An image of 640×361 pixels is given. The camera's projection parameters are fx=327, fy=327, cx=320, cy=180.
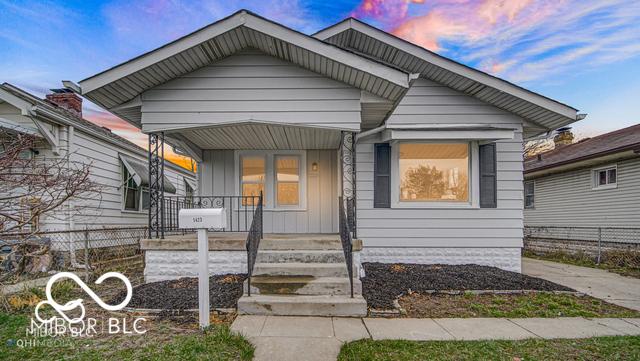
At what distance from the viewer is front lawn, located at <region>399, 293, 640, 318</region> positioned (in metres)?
4.33

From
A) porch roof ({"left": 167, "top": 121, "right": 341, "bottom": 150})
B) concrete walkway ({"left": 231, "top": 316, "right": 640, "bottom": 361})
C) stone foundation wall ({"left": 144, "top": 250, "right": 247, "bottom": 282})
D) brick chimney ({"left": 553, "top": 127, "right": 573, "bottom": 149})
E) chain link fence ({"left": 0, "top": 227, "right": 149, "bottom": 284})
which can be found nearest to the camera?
concrete walkway ({"left": 231, "top": 316, "right": 640, "bottom": 361})

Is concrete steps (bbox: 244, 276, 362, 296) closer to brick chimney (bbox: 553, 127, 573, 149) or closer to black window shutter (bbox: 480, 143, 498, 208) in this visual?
black window shutter (bbox: 480, 143, 498, 208)

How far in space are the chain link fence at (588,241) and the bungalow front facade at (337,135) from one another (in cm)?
425

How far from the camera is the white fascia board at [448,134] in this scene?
666 centimetres

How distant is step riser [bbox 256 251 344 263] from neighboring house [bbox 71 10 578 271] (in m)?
1.52

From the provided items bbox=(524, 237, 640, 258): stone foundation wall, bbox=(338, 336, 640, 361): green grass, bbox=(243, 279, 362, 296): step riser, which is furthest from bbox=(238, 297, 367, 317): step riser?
bbox=(524, 237, 640, 258): stone foundation wall

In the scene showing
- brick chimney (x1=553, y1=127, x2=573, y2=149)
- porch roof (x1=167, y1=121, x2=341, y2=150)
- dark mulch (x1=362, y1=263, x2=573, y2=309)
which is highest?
brick chimney (x1=553, y1=127, x2=573, y2=149)

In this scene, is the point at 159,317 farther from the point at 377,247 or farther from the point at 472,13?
the point at 472,13

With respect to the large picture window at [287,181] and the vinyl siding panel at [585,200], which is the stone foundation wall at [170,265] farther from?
the vinyl siding panel at [585,200]

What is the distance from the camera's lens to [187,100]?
18.0 feet

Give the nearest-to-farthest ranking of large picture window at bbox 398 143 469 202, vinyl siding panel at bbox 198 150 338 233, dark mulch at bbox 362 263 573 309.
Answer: dark mulch at bbox 362 263 573 309 → large picture window at bbox 398 143 469 202 → vinyl siding panel at bbox 198 150 338 233

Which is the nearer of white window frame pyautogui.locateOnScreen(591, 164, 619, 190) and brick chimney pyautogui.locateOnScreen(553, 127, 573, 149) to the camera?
white window frame pyautogui.locateOnScreen(591, 164, 619, 190)

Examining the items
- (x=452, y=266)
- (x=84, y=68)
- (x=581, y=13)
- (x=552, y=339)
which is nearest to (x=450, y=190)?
(x=452, y=266)

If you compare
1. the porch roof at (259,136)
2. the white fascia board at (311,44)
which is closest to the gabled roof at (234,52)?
the white fascia board at (311,44)
